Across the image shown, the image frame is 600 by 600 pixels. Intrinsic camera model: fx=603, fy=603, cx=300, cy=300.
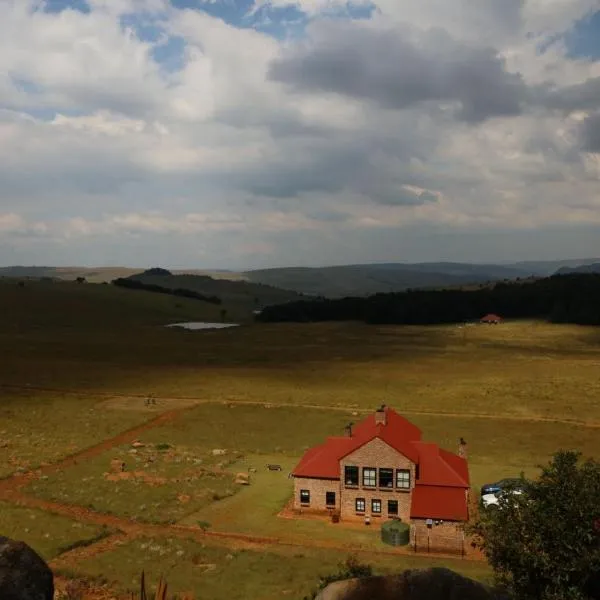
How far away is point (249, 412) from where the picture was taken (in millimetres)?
74250

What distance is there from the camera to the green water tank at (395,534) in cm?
3597

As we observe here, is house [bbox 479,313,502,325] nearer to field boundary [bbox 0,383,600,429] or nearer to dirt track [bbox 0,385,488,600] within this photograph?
field boundary [bbox 0,383,600,429]

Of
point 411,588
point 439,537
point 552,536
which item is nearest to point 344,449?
point 439,537

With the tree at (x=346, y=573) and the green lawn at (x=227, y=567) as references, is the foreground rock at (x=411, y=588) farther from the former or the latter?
the green lawn at (x=227, y=567)

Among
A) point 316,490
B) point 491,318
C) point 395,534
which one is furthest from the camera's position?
point 491,318

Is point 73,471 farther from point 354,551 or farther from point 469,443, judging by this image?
Answer: point 469,443

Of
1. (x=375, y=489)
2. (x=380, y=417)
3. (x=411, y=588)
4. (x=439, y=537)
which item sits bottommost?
(x=439, y=537)

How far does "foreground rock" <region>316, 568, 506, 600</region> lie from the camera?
13617 millimetres

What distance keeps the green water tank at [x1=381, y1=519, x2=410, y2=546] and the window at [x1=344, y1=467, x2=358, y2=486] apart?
14.0 feet

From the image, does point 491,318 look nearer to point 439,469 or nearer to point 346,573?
point 439,469

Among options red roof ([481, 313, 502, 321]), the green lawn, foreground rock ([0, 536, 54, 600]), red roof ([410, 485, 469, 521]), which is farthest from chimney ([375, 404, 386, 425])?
red roof ([481, 313, 502, 321])

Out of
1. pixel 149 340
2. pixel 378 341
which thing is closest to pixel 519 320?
pixel 378 341

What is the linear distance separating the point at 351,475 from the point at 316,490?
8.78 feet

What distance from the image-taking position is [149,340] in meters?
149
